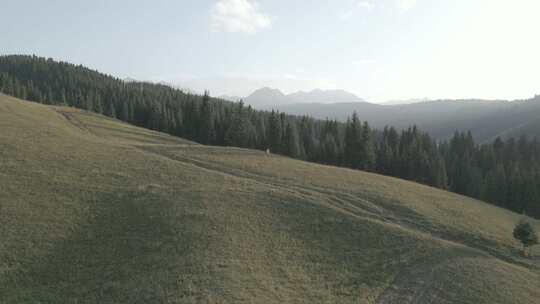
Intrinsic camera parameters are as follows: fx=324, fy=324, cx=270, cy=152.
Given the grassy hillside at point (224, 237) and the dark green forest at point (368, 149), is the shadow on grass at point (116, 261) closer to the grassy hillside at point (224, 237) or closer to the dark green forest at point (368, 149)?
the grassy hillside at point (224, 237)

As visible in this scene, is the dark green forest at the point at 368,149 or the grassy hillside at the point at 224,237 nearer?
the grassy hillside at the point at 224,237

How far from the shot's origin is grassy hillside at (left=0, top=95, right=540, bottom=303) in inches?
858


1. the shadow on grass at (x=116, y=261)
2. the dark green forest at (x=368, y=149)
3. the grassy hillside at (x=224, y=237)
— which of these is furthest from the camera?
the dark green forest at (x=368, y=149)

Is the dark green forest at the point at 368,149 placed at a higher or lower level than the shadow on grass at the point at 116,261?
higher

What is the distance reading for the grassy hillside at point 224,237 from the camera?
71.5ft

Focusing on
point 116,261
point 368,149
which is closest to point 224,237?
point 116,261

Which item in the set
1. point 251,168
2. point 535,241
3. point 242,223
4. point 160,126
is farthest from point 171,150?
point 160,126

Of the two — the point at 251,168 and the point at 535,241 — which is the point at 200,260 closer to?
the point at 251,168

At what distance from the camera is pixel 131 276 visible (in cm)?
2173

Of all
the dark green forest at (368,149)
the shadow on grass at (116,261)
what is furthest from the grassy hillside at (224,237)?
the dark green forest at (368,149)

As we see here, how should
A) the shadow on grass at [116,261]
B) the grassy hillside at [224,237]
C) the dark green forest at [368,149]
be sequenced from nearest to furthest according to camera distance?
1. the shadow on grass at [116,261]
2. the grassy hillside at [224,237]
3. the dark green forest at [368,149]

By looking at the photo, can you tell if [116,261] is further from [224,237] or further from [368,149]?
[368,149]

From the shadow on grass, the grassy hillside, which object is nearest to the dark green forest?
the grassy hillside

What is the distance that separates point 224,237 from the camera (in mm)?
27312
